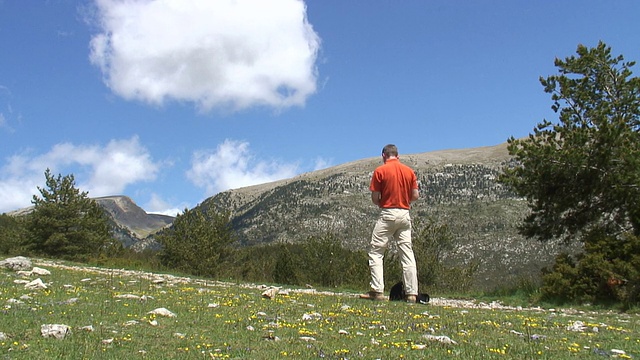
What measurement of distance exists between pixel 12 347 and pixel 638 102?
2052 cm

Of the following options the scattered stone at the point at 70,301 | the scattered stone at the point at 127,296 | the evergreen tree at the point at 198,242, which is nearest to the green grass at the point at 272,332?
the scattered stone at the point at 70,301

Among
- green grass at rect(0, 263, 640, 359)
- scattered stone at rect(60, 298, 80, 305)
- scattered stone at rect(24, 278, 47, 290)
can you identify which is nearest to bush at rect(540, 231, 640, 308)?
Result: green grass at rect(0, 263, 640, 359)

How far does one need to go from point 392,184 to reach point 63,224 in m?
45.6

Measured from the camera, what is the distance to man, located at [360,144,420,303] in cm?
1018

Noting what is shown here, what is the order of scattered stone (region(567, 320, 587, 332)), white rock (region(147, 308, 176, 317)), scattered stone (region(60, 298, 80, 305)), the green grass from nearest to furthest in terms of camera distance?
the green grass
white rock (region(147, 308, 176, 317))
scattered stone (region(567, 320, 587, 332))
scattered stone (region(60, 298, 80, 305))

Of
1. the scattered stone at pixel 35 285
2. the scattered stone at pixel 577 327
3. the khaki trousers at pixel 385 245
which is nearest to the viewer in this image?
the scattered stone at pixel 577 327

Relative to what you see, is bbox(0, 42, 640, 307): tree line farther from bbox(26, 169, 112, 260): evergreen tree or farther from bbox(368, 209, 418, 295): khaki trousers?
bbox(26, 169, 112, 260): evergreen tree

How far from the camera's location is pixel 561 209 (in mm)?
18297

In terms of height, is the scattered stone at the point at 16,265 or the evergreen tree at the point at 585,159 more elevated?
the evergreen tree at the point at 585,159

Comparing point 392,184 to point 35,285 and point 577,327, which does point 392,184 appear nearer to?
point 577,327

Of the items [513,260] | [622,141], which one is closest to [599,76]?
[622,141]

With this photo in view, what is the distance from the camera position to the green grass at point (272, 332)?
4707 mm

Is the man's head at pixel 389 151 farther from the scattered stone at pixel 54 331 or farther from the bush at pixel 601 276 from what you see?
the scattered stone at pixel 54 331

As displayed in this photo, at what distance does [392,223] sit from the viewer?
10289mm
